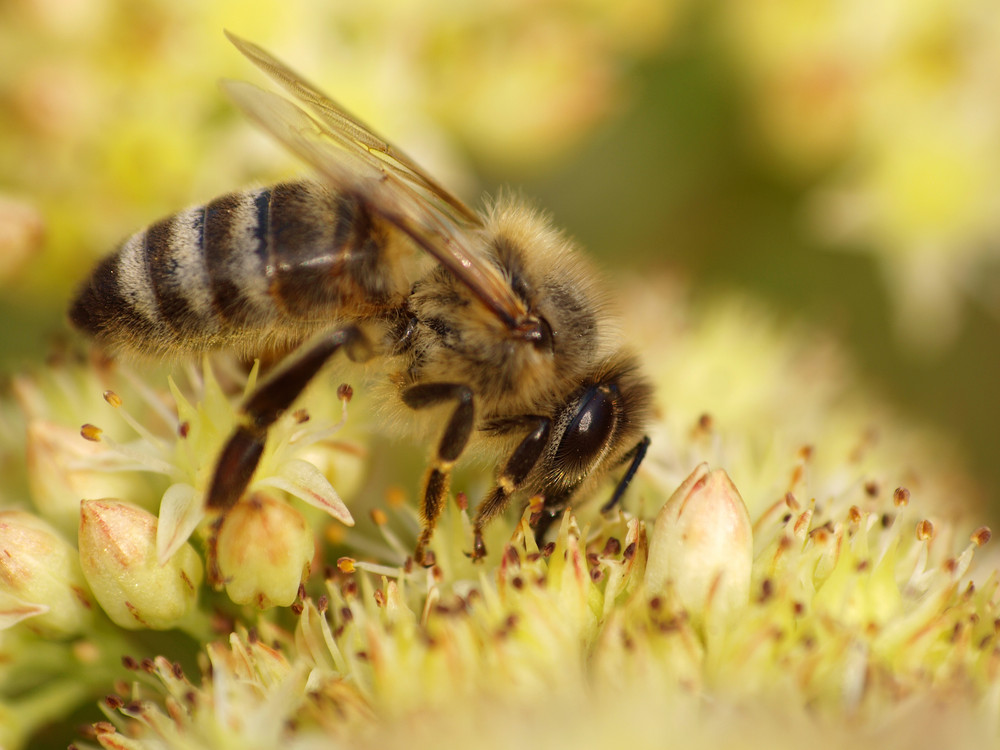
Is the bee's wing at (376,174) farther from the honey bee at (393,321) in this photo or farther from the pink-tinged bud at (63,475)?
the pink-tinged bud at (63,475)

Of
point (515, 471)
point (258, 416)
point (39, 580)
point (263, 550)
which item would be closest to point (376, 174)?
point (258, 416)

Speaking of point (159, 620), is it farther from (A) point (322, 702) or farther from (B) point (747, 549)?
(B) point (747, 549)

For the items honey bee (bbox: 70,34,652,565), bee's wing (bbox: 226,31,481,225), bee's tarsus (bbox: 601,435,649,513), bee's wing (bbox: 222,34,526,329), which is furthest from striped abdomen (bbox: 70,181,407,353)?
bee's tarsus (bbox: 601,435,649,513)

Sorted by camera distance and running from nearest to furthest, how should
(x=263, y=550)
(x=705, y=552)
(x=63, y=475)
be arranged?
(x=705, y=552), (x=263, y=550), (x=63, y=475)

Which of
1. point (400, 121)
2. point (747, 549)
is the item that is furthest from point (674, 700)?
point (400, 121)

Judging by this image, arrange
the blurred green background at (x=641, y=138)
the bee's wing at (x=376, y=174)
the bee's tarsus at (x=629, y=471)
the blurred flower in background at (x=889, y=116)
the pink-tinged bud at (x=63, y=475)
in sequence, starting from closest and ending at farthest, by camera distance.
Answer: the bee's wing at (x=376, y=174)
the bee's tarsus at (x=629, y=471)
the pink-tinged bud at (x=63, y=475)
the blurred green background at (x=641, y=138)
the blurred flower in background at (x=889, y=116)

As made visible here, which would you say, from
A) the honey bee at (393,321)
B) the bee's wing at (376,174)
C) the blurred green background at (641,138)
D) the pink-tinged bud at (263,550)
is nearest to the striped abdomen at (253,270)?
the honey bee at (393,321)

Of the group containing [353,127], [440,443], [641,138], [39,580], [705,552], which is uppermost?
[641,138]

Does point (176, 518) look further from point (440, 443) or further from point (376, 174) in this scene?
point (376, 174)
